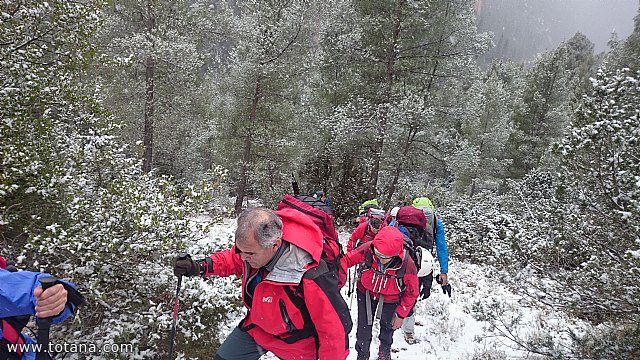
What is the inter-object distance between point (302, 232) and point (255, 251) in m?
0.37

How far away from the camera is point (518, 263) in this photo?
5.46m

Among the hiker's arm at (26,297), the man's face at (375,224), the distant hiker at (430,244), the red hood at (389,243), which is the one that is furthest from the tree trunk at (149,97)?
the hiker's arm at (26,297)

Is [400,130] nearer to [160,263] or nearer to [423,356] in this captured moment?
[423,356]

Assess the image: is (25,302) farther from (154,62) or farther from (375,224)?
(154,62)

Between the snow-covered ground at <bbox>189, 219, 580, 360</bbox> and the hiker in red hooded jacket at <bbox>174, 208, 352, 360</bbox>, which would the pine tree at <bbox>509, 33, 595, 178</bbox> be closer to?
the snow-covered ground at <bbox>189, 219, 580, 360</bbox>

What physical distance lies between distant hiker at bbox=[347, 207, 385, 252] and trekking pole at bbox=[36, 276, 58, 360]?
359 centimetres

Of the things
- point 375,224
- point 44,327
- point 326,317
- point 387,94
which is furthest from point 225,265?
point 387,94

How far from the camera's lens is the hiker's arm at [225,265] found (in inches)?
124

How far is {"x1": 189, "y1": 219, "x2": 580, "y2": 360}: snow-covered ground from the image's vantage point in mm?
5293

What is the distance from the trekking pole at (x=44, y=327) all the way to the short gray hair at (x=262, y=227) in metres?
1.06

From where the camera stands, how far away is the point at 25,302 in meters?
1.92

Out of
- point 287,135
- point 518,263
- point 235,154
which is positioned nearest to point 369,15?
point 287,135

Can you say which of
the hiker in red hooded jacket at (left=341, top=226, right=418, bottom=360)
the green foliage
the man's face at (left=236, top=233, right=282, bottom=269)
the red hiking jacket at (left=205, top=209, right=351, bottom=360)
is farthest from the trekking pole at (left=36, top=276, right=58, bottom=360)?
the hiker in red hooded jacket at (left=341, top=226, right=418, bottom=360)

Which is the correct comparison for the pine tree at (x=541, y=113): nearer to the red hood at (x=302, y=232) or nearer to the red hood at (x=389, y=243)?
the red hood at (x=389, y=243)
